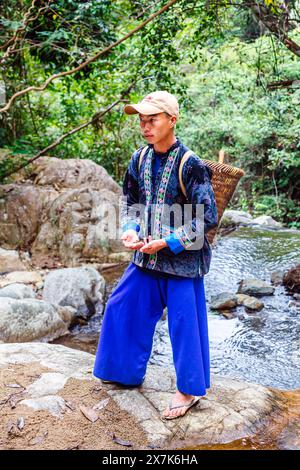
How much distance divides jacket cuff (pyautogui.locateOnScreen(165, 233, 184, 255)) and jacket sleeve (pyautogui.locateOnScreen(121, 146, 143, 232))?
35cm

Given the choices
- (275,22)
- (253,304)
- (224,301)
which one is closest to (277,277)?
(253,304)

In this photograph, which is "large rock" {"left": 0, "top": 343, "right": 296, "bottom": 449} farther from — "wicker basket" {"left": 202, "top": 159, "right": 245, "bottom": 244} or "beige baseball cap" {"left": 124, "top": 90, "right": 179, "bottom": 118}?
"beige baseball cap" {"left": 124, "top": 90, "right": 179, "bottom": 118}

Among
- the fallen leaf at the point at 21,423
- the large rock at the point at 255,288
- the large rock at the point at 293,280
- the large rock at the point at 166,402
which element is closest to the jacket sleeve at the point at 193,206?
the large rock at the point at 166,402

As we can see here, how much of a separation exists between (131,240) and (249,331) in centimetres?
270

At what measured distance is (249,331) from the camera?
468 centimetres

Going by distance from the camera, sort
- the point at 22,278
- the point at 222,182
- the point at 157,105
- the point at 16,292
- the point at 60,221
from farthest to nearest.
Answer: the point at 60,221 → the point at 22,278 → the point at 16,292 → the point at 222,182 → the point at 157,105

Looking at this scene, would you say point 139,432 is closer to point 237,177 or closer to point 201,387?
point 201,387

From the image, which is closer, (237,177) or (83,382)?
(83,382)

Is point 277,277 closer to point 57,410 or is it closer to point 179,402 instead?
point 179,402

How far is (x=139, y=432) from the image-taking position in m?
2.34

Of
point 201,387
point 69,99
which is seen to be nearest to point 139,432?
point 201,387

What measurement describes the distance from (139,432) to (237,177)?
5.69 feet

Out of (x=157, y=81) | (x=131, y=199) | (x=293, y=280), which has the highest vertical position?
(x=157, y=81)

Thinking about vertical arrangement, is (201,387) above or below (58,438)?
above
